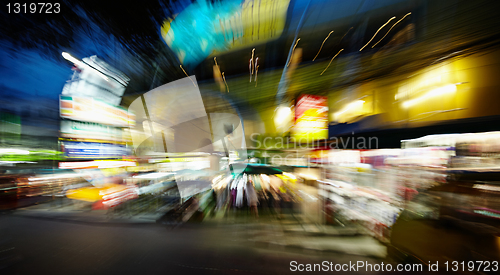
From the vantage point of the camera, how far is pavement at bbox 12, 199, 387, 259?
7.06 ft

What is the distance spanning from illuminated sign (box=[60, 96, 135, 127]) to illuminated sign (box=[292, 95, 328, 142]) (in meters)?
5.12

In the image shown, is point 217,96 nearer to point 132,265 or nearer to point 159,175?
point 159,175

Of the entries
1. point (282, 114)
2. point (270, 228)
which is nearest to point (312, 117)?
point (282, 114)

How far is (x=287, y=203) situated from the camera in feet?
12.9

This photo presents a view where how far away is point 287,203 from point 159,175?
3.64 metres

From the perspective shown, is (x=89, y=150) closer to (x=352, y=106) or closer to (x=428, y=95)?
(x=352, y=106)

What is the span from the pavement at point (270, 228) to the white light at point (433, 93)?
387cm

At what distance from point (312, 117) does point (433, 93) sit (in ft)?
9.46

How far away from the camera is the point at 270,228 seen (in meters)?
2.71

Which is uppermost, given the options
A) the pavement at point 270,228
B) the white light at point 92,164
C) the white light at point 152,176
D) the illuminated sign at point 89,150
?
the illuminated sign at point 89,150

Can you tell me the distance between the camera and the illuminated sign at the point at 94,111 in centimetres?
376

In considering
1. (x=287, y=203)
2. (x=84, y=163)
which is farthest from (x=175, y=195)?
(x=287, y=203)

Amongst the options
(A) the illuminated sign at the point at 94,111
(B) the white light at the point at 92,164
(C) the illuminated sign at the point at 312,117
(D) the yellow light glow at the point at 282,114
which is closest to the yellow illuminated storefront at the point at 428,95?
(C) the illuminated sign at the point at 312,117

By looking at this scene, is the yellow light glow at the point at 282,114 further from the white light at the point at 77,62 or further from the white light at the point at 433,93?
the white light at the point at 77,62
